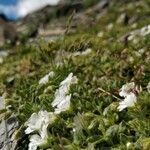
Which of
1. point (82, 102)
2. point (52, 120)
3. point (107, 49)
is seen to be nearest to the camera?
point (52, 120)

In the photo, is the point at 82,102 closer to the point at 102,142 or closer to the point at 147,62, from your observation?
the point at 102,142

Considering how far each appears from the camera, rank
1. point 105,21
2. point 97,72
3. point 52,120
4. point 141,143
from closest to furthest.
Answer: point 141,143 → point 52,120 → point 97,72 → point 105,21

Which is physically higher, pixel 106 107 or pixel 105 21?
pixel 106 107

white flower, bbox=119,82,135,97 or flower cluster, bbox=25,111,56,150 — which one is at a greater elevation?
white flower, bbox=119,82,135,97

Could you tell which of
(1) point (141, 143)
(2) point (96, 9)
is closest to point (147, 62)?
(1) point (141, 143)

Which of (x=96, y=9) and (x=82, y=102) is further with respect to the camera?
(x=96, y=9)

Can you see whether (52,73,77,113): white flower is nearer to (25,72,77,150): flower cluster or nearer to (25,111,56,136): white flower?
(25,72,77,150): flower cluster

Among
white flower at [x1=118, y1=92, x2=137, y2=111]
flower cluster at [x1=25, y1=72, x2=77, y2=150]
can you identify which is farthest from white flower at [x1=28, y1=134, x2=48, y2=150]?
white flower at [x1=118, y1=92, x2=137, y2=111]

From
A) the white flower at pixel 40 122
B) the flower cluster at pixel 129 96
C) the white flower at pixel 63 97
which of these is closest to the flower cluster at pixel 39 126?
the white flower at pixel 40 122
